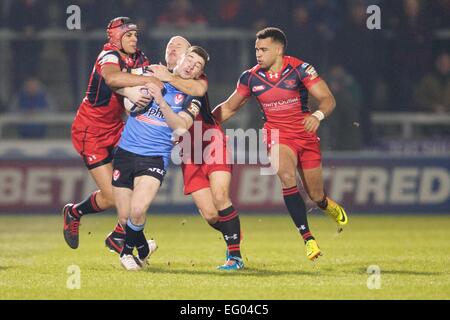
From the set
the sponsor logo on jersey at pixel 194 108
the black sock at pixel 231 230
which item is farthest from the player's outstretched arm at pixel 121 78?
the black sock at pixel 231 230

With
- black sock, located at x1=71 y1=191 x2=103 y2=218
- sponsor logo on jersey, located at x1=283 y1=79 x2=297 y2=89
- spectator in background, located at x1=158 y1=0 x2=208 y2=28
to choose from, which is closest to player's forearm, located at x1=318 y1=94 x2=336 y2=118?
sponsor logo on jersey, located at x1=283 y1=79 x2=297 y2=89

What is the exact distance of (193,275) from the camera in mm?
10562

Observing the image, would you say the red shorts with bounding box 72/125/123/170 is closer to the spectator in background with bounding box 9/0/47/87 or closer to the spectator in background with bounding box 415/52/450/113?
the spectator in background with bounding box 9/0/47/87

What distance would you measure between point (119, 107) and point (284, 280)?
2981mm

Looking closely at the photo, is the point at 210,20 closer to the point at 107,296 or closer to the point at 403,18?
the point at 403,18

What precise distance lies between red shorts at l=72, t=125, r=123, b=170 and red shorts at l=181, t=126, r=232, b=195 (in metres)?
1.33

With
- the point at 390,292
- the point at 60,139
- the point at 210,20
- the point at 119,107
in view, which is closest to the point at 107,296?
the point at 390,292

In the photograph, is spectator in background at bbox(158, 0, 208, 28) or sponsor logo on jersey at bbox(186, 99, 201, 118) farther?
spectator in background at bbox(158, 0, 208, 28)

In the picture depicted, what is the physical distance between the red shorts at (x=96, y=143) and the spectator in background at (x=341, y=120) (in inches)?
275

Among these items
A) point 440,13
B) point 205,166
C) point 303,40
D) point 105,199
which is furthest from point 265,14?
point 205,166

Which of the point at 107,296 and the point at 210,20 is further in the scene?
the point at 210,20

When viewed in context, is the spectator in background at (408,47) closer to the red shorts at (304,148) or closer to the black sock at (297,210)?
the red shorts at (304,148)

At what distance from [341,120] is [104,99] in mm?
7360

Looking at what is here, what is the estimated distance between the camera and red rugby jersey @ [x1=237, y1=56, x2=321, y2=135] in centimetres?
1162
